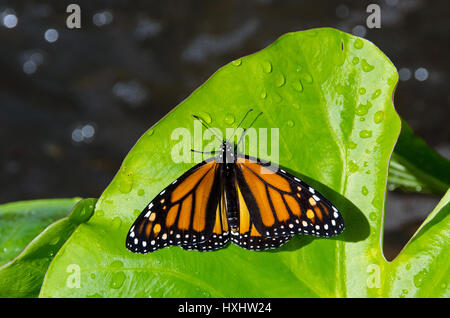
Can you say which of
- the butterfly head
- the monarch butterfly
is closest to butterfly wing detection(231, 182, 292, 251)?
the monarch butterfly

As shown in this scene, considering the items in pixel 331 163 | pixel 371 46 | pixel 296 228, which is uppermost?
pixel 371 46

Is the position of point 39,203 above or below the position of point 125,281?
above

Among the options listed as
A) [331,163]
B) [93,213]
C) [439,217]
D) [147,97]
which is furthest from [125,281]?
[147,97]

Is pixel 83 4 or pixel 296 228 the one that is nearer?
pixel 296 228

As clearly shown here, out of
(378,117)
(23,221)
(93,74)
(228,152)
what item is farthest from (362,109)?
(93,74)

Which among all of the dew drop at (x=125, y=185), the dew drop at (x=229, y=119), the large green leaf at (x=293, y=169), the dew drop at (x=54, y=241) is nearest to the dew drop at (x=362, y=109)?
the large green leaf at (x=293, y=169)

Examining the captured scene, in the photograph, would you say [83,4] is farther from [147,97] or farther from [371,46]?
[371,46]

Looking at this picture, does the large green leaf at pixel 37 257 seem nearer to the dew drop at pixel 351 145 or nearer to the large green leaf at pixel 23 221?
the large green leaf at pixel 23 221
